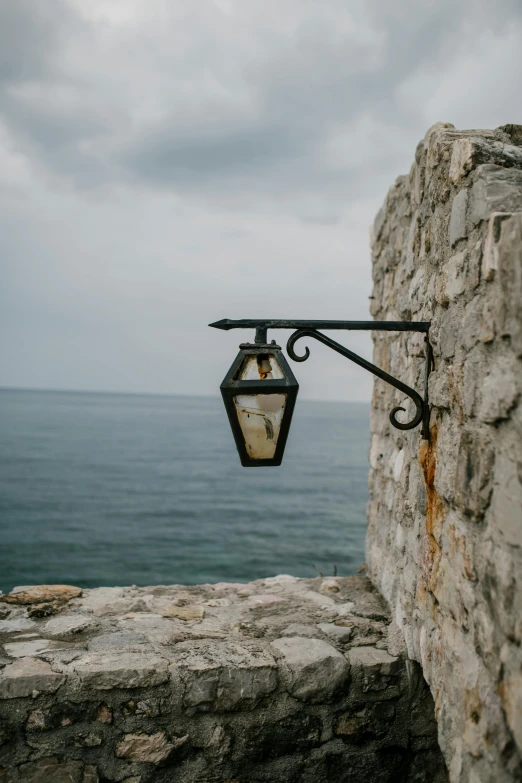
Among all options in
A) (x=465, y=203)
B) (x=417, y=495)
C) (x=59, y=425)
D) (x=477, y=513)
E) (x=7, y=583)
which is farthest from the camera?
(x=59, y=425)

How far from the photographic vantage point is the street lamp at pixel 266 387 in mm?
2168

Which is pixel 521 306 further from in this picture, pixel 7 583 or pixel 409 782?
pixel 7 583

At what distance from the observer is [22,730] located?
2510 mm

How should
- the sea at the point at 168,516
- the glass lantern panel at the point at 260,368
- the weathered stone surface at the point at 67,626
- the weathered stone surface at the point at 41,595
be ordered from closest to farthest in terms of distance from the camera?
the glass lantern panel at the point at 260,368 < the weathered stone surface at the point at 67,626 < the weathered stone surface at the point at 41,595 < the sea at the point at 168,516

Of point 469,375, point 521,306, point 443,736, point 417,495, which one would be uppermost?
point 521,306

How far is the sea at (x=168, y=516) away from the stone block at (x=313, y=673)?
3.91m

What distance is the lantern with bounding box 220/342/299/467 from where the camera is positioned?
2.16 meters

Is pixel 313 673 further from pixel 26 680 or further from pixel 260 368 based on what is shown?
pixel 260 368

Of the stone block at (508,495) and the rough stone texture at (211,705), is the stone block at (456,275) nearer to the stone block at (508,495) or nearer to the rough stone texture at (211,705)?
the stone block at (508,495)

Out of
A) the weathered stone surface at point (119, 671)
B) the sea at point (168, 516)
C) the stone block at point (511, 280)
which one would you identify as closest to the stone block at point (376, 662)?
the weathered stone surface at point (119, 671)

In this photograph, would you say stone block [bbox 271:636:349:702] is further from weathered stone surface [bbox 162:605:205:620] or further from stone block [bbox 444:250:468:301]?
stone block [bbox 444:250:468:301]

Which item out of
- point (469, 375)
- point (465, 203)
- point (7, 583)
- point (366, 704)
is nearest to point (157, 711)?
point (366, 704)

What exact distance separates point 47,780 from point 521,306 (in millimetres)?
2690

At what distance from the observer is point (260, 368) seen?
88.7 inches
